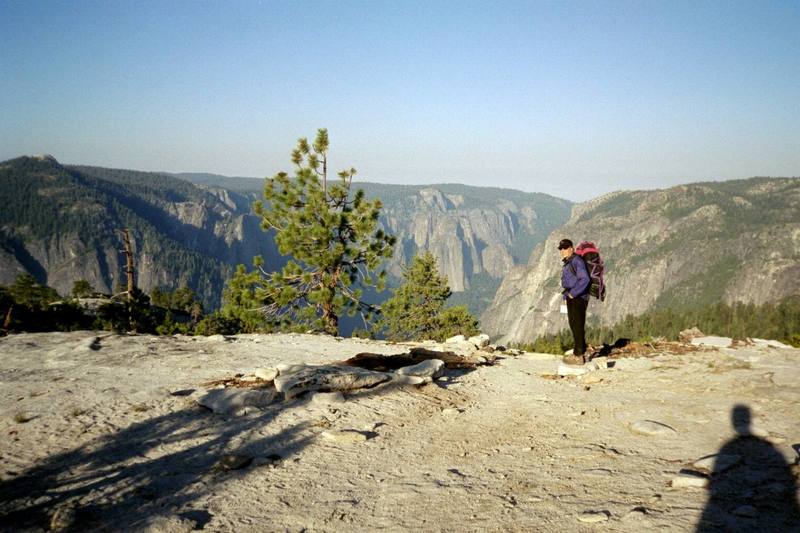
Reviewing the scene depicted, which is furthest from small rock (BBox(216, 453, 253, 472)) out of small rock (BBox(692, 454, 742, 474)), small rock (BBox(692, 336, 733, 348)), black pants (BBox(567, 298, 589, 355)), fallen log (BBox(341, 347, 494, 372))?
small rock (BBox(692, 336, 733, 348))

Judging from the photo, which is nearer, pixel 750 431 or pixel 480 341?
pixel 750 431

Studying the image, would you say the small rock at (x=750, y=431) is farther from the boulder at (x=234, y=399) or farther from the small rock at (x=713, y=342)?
the small rock at (x=713, y=342)

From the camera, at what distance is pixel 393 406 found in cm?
850

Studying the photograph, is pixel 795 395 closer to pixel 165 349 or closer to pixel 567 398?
pixel 567 398

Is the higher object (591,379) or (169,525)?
(169,525)

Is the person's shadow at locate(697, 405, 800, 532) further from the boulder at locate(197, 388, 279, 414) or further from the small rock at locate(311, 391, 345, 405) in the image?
the boulder at locate(197, 388, 279, 414)

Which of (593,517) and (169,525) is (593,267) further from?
(169,525)

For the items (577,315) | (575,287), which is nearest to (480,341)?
(577,315)

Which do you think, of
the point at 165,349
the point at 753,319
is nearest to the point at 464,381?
the point at 165,349

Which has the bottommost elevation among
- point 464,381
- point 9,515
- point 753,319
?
point 753,319

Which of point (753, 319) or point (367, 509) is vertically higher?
point (367, 509)

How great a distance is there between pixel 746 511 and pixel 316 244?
1772 centimetres

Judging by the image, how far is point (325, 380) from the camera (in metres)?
8.95

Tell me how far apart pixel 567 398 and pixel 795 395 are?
13.1 ft
